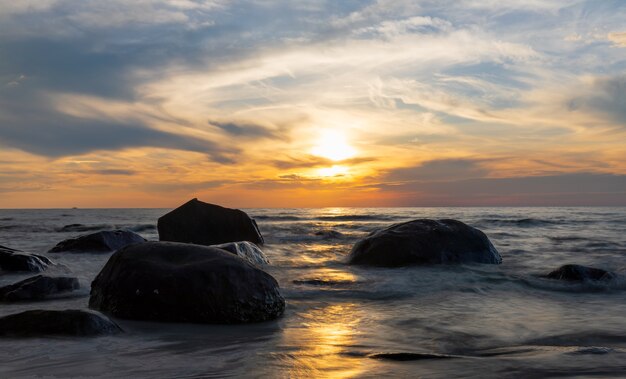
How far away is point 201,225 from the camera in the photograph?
12.0 m

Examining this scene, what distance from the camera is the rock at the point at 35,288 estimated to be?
5289mm

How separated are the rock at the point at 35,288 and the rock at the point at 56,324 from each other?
5.48 ft

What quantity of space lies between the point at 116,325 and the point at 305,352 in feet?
5.20

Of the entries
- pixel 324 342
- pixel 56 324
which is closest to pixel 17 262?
pixel 56 324

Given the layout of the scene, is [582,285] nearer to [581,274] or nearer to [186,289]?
[581,274]

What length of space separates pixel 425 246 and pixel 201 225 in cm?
563

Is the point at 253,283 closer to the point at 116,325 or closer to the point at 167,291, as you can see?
the point at 167,291

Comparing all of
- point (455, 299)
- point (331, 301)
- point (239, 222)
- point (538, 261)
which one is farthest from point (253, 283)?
point (239, 222)

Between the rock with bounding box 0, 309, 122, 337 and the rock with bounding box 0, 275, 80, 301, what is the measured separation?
1.67m

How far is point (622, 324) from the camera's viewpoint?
445 cm

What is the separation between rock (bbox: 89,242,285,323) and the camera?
4414 millimetres

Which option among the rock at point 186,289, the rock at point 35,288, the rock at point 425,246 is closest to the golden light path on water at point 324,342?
the rock at point 186,289

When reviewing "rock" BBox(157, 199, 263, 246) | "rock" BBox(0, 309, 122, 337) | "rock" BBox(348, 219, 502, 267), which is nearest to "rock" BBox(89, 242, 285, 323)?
"rock" BBox(0, 309, 122, 337)

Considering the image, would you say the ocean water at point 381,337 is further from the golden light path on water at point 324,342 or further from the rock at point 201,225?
the rock at point 201,225
